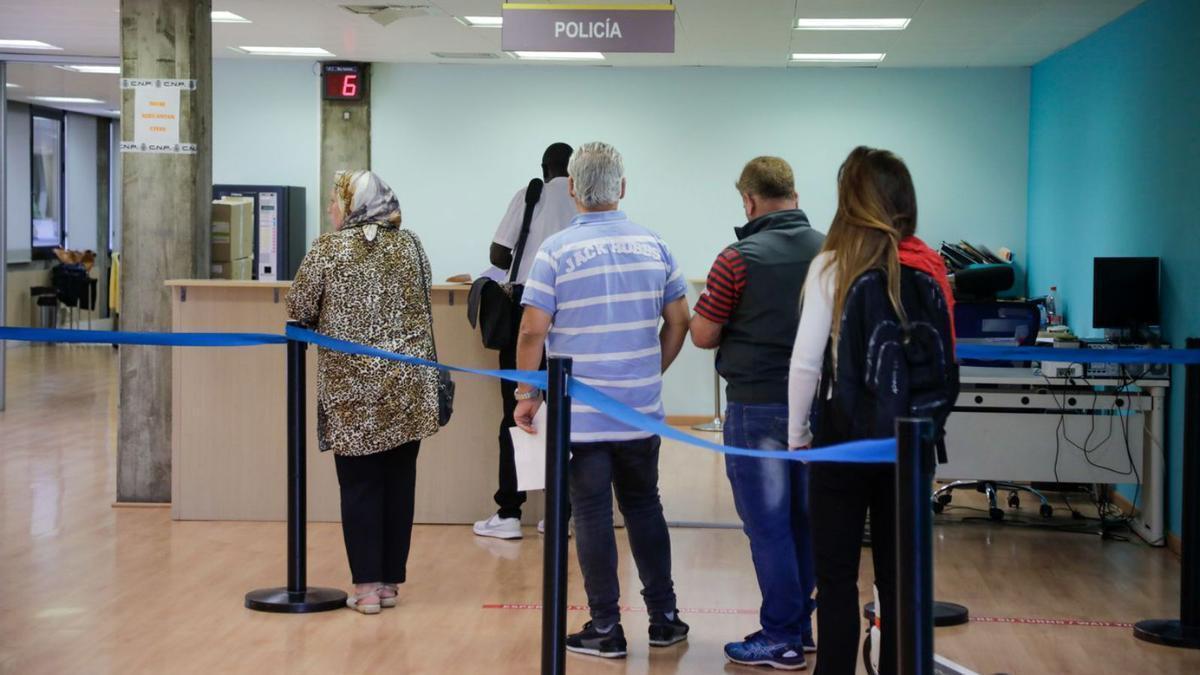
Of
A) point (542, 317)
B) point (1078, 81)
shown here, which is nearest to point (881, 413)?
point (542, 317)

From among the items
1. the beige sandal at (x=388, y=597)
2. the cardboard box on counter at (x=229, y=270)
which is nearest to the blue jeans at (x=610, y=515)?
the beige sandal at (x=388, y=597)

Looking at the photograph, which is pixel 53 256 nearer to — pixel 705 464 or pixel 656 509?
pixel 705 464

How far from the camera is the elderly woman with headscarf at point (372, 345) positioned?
464cm

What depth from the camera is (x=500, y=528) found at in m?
6.22

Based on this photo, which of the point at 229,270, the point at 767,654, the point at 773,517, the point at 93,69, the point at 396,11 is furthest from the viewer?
the point at 93,69

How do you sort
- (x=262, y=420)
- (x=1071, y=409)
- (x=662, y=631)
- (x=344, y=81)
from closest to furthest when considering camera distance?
1. (x=662, y=631)
2. (x=262, y=420)
3. (x=1071, y=409)
4. (x=344, y=81)

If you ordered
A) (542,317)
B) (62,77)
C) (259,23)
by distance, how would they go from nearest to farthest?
1. (542,317)
2. (259,23)
3. (62,77)

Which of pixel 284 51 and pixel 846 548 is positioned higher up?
pixel 284 51

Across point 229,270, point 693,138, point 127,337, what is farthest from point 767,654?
point 693,138

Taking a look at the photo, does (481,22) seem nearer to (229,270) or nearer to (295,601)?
(229,270)

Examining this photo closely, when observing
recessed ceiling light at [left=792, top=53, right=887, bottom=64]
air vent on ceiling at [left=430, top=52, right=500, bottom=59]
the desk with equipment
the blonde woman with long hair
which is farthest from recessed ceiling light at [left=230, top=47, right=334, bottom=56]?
the blonde woman with long hair

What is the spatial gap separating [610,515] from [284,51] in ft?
24.6

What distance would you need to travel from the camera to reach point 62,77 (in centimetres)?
1364

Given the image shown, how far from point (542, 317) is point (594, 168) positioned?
47cm
